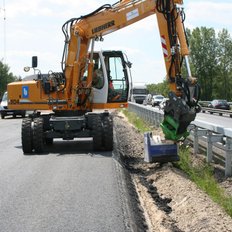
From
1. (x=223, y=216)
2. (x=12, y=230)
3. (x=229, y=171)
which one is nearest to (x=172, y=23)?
(x=229, y=171)

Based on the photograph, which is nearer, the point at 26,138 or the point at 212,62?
the point at 26,138

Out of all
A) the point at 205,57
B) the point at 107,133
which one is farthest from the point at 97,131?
the point at 205,57

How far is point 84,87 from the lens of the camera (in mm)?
14484

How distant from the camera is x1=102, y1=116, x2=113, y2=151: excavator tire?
43.4 ft

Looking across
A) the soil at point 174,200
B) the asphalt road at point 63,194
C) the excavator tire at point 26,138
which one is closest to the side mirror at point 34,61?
the excavator tire at point 26,138

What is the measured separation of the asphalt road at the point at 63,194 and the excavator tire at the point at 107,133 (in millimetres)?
525

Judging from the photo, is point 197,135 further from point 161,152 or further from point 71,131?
point 71,131

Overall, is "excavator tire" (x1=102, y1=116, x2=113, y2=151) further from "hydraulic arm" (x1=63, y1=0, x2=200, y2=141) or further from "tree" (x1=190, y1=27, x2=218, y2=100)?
"tree" (x1=190, y1=27, x2=218, y2=100)

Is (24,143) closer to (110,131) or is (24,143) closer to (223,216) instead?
(110,131)

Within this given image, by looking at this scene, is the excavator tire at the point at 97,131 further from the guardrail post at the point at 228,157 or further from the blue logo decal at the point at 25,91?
the guardrail post at the point at 228,157

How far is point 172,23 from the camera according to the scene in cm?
1077

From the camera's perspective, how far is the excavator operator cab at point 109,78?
14.3 metres

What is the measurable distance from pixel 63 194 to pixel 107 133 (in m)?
5.51

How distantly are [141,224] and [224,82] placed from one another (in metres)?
93.0
